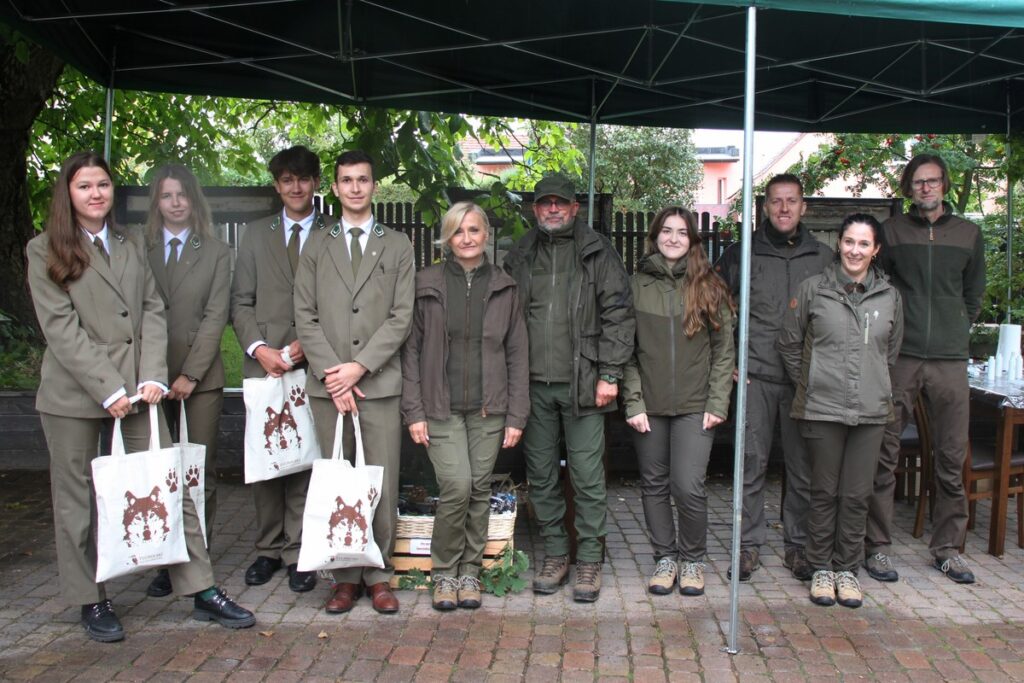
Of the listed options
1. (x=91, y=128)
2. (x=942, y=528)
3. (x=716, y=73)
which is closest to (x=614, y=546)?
(x=942, y=528)

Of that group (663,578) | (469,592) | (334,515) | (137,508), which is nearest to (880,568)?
(663,578)

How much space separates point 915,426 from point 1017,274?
2826 mm

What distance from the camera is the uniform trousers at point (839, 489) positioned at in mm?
4469

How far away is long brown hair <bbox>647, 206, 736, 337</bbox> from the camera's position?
4457mm

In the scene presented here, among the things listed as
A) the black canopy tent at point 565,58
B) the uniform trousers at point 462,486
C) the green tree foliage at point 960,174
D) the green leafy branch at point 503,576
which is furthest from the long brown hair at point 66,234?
the green tree foliage at point 960,174

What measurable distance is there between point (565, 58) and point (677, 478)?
282 cm

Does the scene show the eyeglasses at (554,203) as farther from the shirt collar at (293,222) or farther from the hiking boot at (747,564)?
the hiking boot at (747,564)

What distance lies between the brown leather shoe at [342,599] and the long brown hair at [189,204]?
182 centimetres

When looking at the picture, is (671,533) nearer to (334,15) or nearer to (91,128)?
(334,15)

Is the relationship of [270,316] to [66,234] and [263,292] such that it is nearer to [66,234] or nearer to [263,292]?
[263,292]

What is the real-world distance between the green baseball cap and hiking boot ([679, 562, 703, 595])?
1.91 m

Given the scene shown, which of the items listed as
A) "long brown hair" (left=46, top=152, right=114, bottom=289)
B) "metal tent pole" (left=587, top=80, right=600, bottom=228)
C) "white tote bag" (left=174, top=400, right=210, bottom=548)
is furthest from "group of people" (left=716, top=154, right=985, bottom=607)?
"long brown hair" (left=46, top=152, right=114, bottom=289)

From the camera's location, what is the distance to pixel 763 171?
73.6 feet

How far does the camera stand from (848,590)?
4.46m
